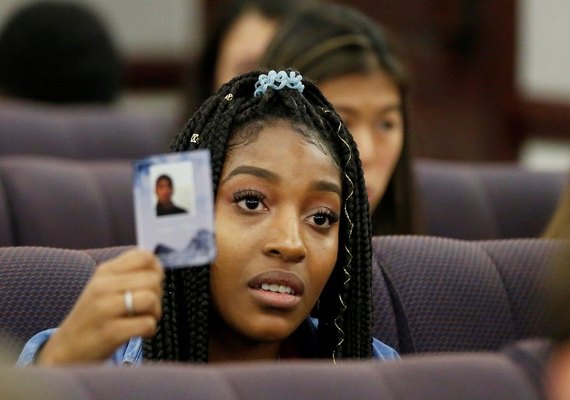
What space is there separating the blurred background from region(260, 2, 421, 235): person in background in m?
3.20

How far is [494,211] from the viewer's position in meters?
3.47

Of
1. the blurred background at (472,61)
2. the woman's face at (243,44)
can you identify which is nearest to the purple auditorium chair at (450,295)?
the woman's face at (243,44)

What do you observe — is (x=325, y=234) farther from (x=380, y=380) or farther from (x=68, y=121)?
(x=68, y=121)

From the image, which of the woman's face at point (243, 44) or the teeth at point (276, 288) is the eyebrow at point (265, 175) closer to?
the teeth at point (276, 288)

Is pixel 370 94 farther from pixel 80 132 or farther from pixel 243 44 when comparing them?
pixel 80 132

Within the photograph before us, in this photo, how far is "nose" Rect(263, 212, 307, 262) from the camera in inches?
69.5

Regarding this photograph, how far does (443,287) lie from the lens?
227 cm

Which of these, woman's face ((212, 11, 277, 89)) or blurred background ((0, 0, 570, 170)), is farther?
blurred background ((0, 0, 570, 170))

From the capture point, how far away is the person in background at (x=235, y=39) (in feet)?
12.1

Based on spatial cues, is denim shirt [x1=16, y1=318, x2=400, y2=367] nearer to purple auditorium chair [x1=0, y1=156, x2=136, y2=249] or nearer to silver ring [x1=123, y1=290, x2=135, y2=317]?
silver ring [x1=123, y1=290, x2=135, y2=317]

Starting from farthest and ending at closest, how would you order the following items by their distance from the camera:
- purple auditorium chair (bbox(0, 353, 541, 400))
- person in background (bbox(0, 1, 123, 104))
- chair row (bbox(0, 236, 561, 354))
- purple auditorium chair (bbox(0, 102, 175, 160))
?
person in background (bbox(0, 1, 123, 104))
purple auditorium chair (bbox(0, 102, 175, 160))
chair row (bbox(0, 236, 561, 354))
purple auditorium chair (bbox(0, 353, 541, 400))

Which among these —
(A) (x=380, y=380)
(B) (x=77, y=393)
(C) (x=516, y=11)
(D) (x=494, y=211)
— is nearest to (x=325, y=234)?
(A) (x=380, y=380)

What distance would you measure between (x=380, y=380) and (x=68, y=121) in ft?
9.82

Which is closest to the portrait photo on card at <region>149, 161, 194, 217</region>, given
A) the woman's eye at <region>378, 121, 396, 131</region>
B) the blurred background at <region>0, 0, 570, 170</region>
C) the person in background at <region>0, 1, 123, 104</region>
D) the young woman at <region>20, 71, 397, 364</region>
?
the young woman at <region>20, 71, 397, 364</region>
